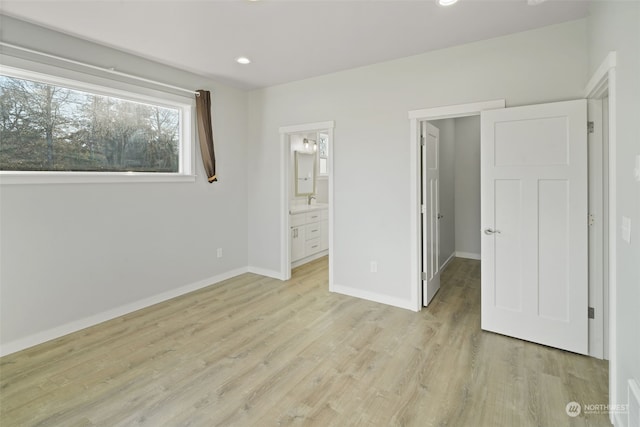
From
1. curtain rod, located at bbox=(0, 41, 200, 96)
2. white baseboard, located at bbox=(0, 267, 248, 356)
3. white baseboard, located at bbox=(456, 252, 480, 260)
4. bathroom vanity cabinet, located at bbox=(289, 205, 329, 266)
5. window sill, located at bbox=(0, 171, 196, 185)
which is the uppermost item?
curtain rod, located at bbox=(0, 41, 200, 96)

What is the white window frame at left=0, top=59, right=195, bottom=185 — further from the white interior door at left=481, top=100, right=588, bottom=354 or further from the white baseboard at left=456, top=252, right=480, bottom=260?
the white baseboard at left=456, top=252, right=480, bottom=260

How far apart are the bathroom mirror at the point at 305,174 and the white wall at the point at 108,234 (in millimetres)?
1371

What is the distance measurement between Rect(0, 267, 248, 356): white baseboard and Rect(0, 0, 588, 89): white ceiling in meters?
2.64

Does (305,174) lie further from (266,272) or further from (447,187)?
(447,187)

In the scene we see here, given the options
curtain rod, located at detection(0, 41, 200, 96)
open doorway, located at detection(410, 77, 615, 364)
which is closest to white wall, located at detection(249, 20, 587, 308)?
open doorway, located at detection(410, 77, 615, 364)

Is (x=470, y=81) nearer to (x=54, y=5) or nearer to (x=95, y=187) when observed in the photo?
(x=54, y=5)

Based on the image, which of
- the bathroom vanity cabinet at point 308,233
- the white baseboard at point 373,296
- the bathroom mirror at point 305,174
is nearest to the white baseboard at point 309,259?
the bathroom vanity cabinet at point 308,233

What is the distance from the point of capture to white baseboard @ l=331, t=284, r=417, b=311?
3.49 m

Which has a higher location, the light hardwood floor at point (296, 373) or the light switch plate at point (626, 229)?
the light switch plate at point (626, 229)

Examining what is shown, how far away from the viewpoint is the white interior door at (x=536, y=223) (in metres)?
2.51

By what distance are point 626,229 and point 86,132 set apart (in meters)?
4.25

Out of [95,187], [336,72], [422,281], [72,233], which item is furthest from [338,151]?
[72,233]

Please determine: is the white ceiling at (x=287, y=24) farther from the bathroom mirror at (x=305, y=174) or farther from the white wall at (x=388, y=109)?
the bathroom mirror at (x=305, y=174)

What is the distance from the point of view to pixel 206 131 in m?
4.02
